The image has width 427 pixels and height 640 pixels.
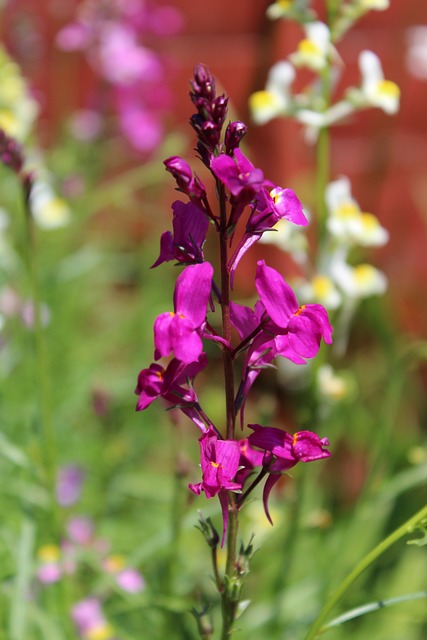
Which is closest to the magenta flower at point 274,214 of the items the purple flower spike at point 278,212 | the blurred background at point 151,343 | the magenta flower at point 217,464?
the purple flower spike at point 278,212

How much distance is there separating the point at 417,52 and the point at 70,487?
165 cm

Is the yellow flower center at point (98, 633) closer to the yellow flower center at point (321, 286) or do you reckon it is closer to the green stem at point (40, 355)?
the green stem at point (40, 355)

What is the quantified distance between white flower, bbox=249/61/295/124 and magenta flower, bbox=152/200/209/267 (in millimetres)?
596

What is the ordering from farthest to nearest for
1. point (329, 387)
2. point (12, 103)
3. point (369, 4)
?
point (12, 103) < point (329, 387) < point (369, 4)

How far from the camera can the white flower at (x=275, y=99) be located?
4.03ft

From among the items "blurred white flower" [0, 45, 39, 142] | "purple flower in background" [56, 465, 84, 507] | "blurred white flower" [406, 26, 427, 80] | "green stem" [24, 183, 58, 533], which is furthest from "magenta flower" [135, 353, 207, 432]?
"blurred white flower" [406, 26, 427, 80]

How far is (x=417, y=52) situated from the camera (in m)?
2.52

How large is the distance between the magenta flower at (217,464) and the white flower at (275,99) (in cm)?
67

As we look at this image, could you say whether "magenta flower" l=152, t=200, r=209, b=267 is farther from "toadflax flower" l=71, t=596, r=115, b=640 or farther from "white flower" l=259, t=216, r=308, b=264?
"toadflax flower" l=71, t=596, r=115, b=640

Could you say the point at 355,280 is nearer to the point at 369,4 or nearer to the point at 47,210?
the point at 369,4

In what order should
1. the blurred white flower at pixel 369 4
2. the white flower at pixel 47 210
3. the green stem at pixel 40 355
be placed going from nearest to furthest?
the green stem at pixel 40 355 → the blurred white flower at pixel 369 4 → the white flower at pixel 47 210

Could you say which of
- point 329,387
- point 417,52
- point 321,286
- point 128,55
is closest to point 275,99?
point 321,286

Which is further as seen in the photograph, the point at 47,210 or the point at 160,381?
the point at 47,210

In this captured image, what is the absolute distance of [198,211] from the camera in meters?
0.67
